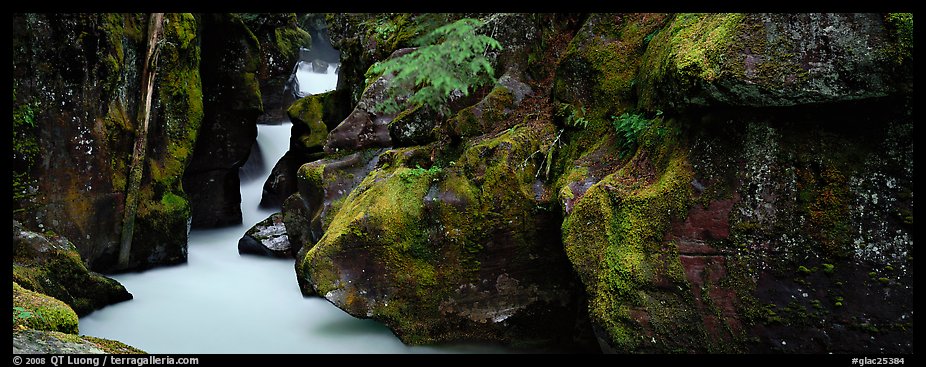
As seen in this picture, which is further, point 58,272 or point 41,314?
point 58,272

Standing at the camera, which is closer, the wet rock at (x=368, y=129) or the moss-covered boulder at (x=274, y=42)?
the wet rock at (x=368, y=129)

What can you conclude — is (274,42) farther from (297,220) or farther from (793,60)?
(793,60)

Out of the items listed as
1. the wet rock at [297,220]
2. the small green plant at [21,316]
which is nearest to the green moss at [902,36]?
the small green plant at [21,316]

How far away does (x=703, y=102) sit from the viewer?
4.58 m

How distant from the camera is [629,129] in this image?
19.0ft

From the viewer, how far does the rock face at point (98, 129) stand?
752 centimetres

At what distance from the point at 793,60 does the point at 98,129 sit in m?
9.52

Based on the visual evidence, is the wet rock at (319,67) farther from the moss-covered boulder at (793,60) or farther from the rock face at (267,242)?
Answer: the moss-covered boulder at (793,60)

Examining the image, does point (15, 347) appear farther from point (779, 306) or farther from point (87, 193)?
point (87, 193)

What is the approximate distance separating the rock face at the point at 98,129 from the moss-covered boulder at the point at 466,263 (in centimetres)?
460

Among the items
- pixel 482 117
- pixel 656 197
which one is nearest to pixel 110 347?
pixel 482 117

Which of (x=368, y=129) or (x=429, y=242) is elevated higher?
(x=368, y=129)

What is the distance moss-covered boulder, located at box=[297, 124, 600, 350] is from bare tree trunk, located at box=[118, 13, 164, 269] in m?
5.08
